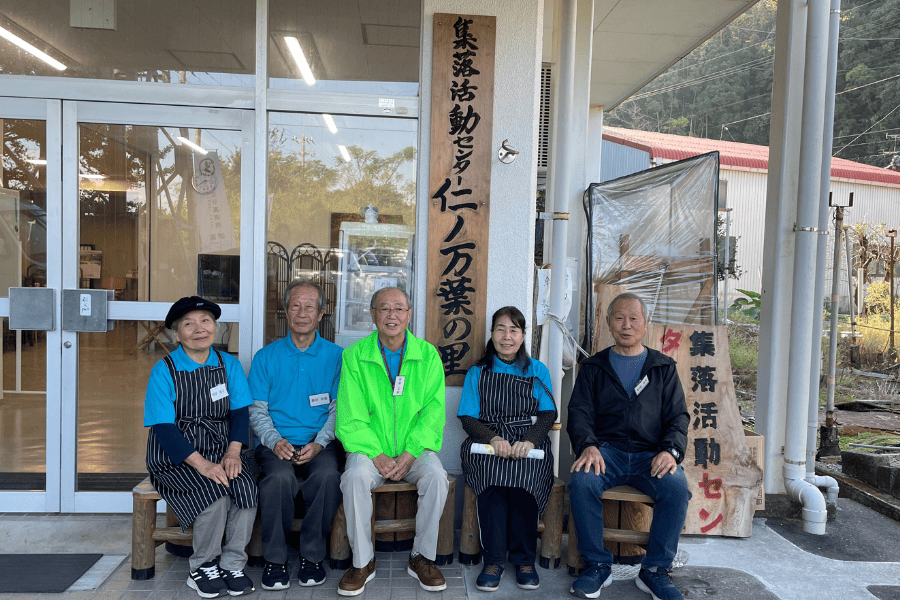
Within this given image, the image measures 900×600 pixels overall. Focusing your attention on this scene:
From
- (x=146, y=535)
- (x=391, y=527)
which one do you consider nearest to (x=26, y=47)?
(x=146, y=535)

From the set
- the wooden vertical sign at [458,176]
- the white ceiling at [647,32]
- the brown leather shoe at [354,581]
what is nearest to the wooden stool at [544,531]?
the brown leather shoe at [354,581]

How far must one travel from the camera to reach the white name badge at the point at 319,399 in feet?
10.6

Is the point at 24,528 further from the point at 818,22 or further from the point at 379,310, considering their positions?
the point at 818,22

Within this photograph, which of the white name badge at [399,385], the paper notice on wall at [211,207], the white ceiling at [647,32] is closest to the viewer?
the white name badge at [399,385]

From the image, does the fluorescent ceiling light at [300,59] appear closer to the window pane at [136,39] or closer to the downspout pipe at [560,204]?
the window pane at [136,39]

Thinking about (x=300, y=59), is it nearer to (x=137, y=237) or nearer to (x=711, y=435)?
(x=137, y=237)

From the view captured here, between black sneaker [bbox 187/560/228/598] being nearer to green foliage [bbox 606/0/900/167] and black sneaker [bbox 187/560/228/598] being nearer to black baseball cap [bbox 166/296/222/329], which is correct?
black baseball cap [bbox 166/296/222/329]

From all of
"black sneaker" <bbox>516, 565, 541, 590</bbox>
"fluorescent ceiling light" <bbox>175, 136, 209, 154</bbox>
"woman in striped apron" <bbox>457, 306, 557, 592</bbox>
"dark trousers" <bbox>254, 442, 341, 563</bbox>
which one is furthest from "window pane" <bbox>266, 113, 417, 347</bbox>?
"black sneaker" <bbox>516, 565, 541, 590</bbox>

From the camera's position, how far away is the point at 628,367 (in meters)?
3.22

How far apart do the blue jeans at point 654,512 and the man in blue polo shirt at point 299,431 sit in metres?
1.13

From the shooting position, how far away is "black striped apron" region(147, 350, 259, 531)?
277 centimetres

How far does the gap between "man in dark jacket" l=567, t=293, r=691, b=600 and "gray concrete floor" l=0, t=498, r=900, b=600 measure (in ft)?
0.51

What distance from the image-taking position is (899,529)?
3.79 metres

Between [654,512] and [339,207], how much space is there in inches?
91.8
